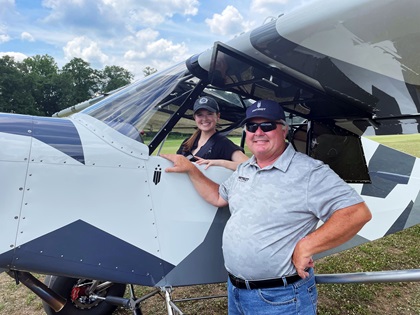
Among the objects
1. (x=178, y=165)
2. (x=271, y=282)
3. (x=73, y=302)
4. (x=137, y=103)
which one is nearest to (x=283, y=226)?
(x=271, y=282)

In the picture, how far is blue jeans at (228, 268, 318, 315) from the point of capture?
1598 millimetres

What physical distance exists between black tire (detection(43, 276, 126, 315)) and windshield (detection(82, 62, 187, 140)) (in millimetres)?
1626

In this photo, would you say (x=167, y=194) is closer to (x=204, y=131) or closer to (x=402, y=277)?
(x=204, y=131)

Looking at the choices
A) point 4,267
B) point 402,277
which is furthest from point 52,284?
point 402,277

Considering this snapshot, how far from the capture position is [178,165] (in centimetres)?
202

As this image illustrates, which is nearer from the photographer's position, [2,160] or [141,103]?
[2,160]

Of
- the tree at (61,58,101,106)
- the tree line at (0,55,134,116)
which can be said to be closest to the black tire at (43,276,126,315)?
the tree line at (0,55,134,116)

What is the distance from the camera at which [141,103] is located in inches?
87.7

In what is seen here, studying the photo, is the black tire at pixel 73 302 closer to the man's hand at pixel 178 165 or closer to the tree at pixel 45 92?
the man's hand at pixel 178 165

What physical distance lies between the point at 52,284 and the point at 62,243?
1444 mm

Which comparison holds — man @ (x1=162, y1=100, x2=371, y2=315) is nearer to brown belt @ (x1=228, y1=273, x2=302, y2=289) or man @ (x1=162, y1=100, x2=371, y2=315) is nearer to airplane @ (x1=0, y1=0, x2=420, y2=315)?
brown belt @ (x1=228, y1=273, x2=302, y2=289)

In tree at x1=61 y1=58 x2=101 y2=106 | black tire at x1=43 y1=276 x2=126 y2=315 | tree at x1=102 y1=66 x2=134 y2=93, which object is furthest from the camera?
tree at x1=61 y1=58 x2=101 y2=106

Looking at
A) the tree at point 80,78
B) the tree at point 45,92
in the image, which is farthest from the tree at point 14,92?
the tree at point 80,78

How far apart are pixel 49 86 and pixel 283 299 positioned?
187 feet
